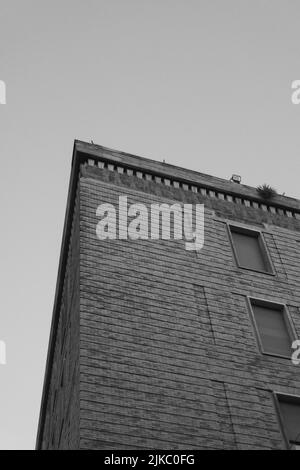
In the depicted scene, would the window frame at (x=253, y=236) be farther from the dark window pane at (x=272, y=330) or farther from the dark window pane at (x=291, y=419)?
the dark window pane at (x=291, y=419)

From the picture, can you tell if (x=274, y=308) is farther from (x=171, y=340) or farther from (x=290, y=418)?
(x=171, y=340)

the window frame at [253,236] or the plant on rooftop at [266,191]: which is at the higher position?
the plant on rooftop at [266,191]

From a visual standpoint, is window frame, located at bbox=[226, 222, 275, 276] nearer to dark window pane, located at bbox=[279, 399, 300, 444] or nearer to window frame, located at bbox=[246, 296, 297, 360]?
window frame, located at bbox=[246, 296, 297, 360]

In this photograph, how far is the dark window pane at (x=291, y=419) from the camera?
15.4m

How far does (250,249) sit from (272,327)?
10.6ft

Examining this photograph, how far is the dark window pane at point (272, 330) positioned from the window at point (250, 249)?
1.60m

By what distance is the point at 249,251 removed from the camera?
20594 mm

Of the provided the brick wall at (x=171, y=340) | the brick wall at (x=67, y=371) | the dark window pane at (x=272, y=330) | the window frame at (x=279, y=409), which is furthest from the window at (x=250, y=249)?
the brick wall at (x=67, y=371)

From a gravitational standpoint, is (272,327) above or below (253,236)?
below

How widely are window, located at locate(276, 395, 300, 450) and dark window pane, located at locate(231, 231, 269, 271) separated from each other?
4.73 m

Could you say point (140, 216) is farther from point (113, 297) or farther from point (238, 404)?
point (238, 404)

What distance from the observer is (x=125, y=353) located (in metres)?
15.4

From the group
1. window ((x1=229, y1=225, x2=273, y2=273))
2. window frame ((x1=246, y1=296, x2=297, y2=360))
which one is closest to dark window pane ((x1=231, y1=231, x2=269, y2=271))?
window ((x1=229, y1=225, x2=273, y2=273))

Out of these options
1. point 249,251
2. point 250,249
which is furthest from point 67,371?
point 250,249
